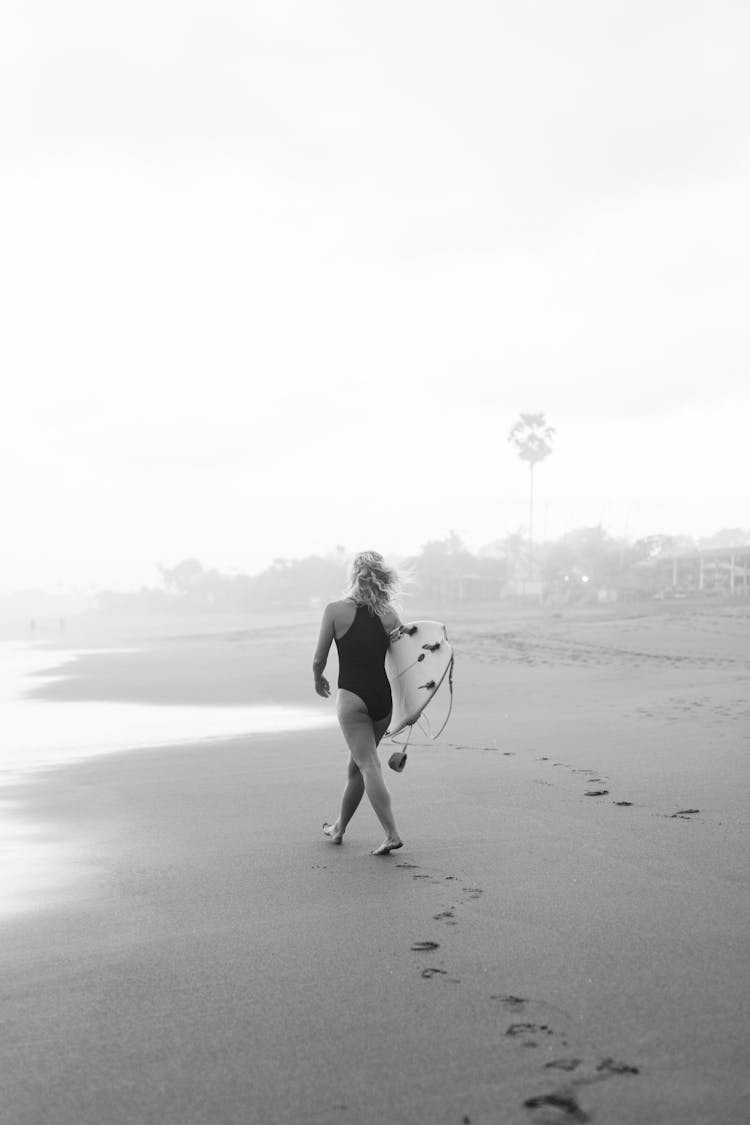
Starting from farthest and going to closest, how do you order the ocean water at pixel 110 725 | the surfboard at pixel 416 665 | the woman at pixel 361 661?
the ocean water at pixel 110 725 < the surfboard at pixel 416 665 < the woman at pixel 361 661

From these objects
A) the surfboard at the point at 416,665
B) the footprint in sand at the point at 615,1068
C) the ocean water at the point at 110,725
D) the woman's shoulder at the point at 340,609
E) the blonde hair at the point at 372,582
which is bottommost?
the ocean water at the point at 110,725

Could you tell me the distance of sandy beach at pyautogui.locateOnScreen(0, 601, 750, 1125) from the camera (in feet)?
10.0

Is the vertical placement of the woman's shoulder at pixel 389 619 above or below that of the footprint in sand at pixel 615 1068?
above

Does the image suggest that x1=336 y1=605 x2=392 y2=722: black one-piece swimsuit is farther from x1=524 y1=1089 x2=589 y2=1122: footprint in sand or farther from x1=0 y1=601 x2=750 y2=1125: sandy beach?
x1=524 y1=1089 x2=589 y2=1122: footprint in sand

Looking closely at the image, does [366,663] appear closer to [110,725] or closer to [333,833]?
[333,833]

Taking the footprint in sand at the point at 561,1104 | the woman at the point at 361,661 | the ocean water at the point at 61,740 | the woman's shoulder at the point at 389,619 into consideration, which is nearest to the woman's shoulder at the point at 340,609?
the woman at the point at 361,661

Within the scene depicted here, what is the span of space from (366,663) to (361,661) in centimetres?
3

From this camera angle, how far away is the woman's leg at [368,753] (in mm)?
6109

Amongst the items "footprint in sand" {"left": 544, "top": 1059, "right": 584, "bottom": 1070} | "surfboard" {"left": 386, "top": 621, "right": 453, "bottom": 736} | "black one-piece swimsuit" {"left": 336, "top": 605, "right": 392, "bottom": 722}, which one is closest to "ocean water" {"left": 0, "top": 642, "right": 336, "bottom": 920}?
"black one-piece swimsuit" {"left": 336, "top": 605, "right": 392, "bottom": 722}

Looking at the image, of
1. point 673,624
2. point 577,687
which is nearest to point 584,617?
point 673,624

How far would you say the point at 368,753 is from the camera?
20.4 feet

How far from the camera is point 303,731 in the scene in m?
12.8

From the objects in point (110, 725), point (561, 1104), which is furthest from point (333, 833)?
point (110, 725)

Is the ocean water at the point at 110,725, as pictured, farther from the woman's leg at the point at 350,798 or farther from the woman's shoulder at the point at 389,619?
the woman's shoulder at the point at 389,619
